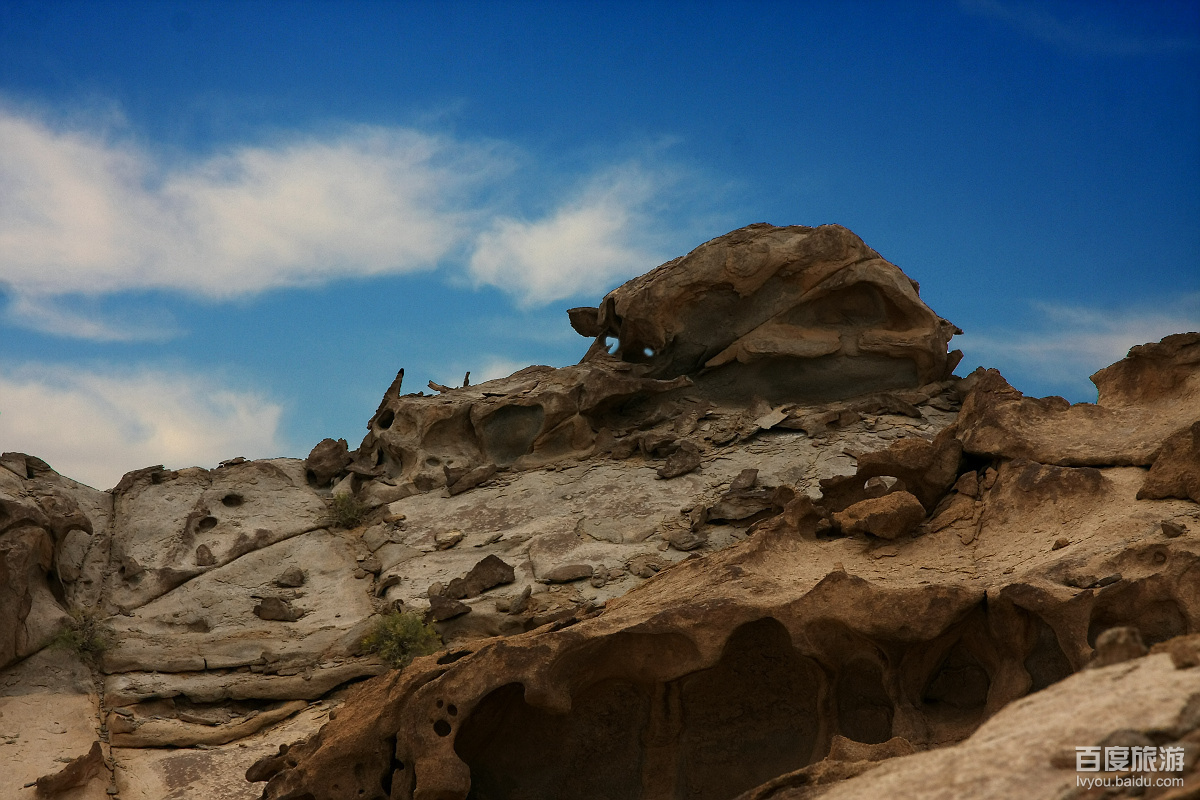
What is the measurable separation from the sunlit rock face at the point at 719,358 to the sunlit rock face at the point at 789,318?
0.02 meters

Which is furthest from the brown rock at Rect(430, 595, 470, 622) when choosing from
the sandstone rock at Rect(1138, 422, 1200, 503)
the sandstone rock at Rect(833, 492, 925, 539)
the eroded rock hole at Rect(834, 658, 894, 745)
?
the sandstone rock at Rect(1138, 422, 1200, 503)

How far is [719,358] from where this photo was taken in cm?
1842

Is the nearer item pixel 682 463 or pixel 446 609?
pixel 446 609

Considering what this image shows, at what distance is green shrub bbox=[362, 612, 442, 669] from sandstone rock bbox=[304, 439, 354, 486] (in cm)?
565

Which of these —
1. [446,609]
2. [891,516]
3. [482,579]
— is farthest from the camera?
[482,579]

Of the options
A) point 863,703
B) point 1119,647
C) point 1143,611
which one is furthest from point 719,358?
point 1119,647

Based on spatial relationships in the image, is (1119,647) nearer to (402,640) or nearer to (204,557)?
(402,640)

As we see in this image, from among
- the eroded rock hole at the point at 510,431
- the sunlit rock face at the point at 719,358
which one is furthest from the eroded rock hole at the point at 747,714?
the eroded rock hole at the point at 510,431

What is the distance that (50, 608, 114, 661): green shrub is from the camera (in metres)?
13.1

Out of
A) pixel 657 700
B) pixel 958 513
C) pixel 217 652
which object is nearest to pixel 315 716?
pixel 217 652

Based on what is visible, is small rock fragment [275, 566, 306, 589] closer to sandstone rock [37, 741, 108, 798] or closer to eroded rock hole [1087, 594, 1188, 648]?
sandstone rock [37, 741, 108, 798]

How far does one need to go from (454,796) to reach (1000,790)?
13.3 ft

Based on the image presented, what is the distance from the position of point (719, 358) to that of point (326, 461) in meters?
5.94

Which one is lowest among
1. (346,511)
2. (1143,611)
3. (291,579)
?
(1143,611)
